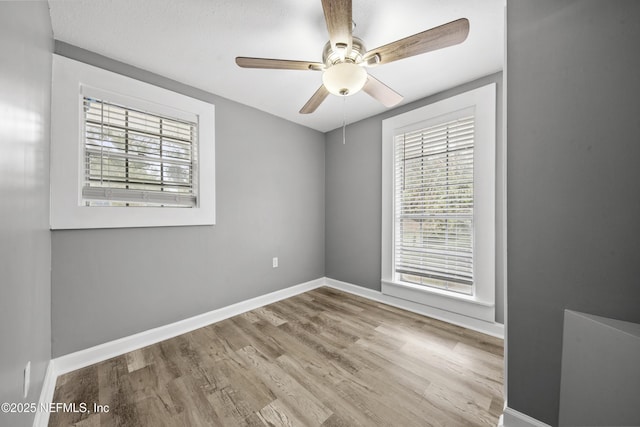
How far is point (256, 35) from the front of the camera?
1645mm

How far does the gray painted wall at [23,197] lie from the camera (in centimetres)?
78

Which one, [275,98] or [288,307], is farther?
[288,307]

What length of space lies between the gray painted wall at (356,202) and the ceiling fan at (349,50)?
1.35 metres

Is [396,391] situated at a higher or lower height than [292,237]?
lower

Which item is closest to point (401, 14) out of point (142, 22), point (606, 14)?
point (606, 14)

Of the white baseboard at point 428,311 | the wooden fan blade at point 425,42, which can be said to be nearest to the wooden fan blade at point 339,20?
the wooden fan blade at point 425,42

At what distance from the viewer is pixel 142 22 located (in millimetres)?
1536

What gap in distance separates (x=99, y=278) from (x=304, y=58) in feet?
7.77

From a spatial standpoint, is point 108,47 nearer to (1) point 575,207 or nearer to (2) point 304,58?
(2) point 304,58

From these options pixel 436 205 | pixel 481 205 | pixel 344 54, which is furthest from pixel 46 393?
pixel 481 205

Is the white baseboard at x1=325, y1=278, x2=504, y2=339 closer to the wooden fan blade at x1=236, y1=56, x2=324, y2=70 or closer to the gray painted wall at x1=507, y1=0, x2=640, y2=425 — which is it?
the gray painted wall at x1=507, y1=0, x2=640, y2=425

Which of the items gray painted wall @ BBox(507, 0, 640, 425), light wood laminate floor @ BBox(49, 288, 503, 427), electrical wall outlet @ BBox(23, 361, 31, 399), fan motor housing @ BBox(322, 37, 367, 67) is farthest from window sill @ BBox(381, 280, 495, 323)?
electrical wall outlet @ BBox(23, 361, 31, 399)

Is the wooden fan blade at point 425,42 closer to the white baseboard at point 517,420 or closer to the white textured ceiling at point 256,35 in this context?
the white textured ceiling at point 256,35

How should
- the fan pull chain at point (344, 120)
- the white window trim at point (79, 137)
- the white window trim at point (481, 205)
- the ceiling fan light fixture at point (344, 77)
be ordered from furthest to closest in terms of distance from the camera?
the fan pull chain at point (344, 120) → the white window trim at point (481, 205) → the white window trim at point (79, 137) → the ceiling fan light fixture at point (344, 77)
